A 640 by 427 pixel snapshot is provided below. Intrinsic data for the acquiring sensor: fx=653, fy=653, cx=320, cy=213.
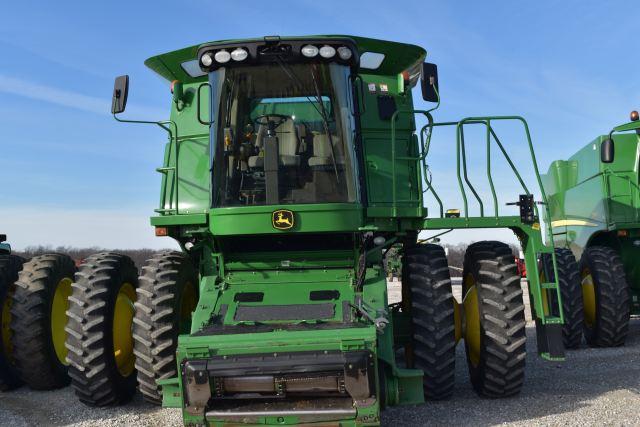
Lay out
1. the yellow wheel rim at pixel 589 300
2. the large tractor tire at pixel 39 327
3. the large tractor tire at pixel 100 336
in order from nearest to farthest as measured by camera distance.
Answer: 1. the large tractor tire at pixel 100 336
2. the large tractor tire at pixel 39 327
3. the yellow wheel rim at pixel 589 300

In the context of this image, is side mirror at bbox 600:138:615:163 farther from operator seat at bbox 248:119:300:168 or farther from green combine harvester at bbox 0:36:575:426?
operator seat at bbox 248:119:300:168

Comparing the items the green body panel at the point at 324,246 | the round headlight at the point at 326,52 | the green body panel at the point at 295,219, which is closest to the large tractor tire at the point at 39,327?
the green body panel at the point at 324,246

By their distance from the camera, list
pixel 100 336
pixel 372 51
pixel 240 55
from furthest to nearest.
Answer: pixel 372 51 → pixel 100 336 → pixel 240 55

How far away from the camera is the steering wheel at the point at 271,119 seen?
19.7 ft

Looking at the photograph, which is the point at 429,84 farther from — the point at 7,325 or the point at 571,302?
the point at 7,325

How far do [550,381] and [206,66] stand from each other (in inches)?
190

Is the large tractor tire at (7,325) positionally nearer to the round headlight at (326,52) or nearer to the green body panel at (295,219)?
the green body panel at (295,219)

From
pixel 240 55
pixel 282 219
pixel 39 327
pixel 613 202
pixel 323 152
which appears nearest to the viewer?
pixel 282 219

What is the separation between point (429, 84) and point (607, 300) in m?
5.18

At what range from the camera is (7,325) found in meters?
7.33

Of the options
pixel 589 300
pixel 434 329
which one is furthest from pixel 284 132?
pixel 589 300

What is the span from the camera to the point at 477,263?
20.3ft

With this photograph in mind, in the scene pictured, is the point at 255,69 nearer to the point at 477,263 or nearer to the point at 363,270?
the point at 363,270

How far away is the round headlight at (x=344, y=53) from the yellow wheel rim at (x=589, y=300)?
19.4ft
